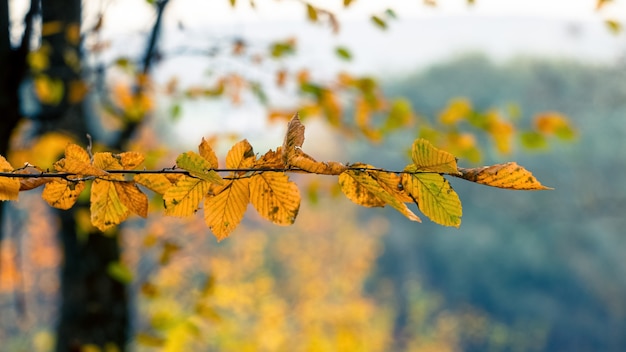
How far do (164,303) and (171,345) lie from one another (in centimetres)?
863

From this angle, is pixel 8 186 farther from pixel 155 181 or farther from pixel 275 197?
pixel 275 197

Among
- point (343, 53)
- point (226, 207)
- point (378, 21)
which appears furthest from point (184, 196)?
point (343, 53)

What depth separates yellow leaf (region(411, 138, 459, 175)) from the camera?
0.44 meters

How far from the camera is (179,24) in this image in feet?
5.39

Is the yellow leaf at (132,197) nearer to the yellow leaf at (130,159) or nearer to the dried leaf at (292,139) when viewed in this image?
the yellow leaf at (130,159)

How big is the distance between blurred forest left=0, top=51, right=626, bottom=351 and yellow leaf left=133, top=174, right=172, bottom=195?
1173 cm

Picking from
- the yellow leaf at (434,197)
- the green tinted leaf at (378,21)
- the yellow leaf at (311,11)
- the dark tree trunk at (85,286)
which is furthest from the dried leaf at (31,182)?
the dark tree trunk at (85,286)

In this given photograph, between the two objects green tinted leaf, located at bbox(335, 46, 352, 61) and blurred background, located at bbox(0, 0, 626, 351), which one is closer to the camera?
green tinted leaf, located at bbox(335, 46, 352, 61)

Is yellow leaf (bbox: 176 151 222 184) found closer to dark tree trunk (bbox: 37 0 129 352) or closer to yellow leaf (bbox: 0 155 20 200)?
yellow leaf (bbox: 0 155 20 200)

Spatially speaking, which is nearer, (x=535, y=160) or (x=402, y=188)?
(x=402, y=188)

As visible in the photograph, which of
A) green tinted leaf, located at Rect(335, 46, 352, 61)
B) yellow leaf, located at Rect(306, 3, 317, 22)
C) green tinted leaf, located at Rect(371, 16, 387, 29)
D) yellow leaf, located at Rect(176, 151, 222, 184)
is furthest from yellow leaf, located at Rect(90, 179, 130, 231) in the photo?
green tinted leaf, located at Rect(335, 46, 352, 61)

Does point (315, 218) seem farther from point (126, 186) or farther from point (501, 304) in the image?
point (126, 186)

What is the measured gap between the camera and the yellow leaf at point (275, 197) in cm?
49

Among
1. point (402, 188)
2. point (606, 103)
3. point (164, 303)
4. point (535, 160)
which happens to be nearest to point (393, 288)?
point (535, 160)
